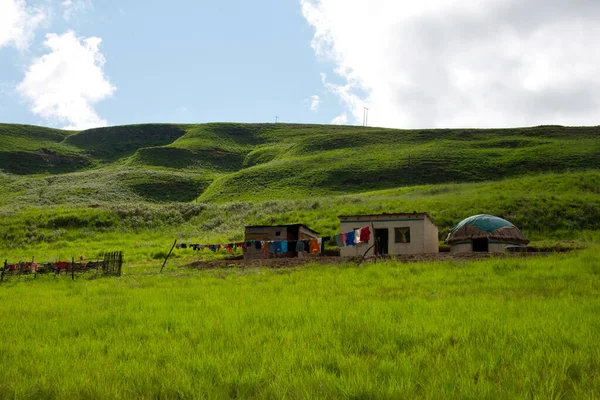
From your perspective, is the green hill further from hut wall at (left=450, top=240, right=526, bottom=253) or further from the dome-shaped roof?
the dome-shaped roof

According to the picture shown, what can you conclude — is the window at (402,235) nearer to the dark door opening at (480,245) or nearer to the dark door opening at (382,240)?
the dark door opening at (382,240)

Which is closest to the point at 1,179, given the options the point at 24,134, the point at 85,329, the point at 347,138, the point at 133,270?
the point at 24,134

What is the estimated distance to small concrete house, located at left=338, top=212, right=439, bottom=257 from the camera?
3284 centimetres

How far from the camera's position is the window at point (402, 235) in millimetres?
33375

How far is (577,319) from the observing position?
968 cm

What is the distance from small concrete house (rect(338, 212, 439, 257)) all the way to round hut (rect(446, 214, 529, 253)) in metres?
2.33

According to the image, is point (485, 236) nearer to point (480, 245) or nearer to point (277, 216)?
point (480, 245)

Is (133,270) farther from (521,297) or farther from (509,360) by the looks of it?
(509,360)

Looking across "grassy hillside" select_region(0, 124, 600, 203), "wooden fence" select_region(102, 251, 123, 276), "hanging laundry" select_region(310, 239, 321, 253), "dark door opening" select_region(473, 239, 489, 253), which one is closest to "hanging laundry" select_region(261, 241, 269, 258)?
"hanging laundry" select_region(310, 239, 321, 253)

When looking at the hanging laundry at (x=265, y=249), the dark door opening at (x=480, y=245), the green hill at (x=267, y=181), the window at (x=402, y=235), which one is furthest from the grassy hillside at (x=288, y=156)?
the dark door opening at (x=480, y=245)

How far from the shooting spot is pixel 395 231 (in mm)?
33688

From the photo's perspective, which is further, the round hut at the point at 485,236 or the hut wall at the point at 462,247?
the hut wall at the point at 462,247

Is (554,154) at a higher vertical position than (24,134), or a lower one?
lower

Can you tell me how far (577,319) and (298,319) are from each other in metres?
5.70
